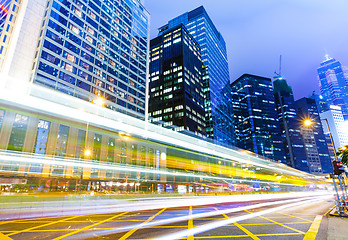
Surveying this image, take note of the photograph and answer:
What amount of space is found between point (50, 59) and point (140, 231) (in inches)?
2222

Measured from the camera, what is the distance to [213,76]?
439 feet

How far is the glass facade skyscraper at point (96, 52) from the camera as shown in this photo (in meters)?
51.2

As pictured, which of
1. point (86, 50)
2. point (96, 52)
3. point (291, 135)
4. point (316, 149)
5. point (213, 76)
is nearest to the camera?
point (86, 50)

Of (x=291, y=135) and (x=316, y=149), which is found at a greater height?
(x=291, y=135)

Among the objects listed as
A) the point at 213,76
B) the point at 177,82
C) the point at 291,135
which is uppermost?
the point at 213,76

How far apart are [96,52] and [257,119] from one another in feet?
463

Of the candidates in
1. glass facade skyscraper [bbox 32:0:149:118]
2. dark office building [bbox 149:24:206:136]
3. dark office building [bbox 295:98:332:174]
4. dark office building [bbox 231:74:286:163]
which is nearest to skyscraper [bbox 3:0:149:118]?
glass facade skyscraper [bbox 32:0:149:118]

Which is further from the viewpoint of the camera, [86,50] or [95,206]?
[86,50]

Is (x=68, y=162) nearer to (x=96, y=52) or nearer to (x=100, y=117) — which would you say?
(x=100, y=117)

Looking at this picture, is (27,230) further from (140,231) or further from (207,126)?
(207,126)

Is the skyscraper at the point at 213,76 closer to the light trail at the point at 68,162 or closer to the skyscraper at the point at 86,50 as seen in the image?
the skyscraper at the point at 86,50

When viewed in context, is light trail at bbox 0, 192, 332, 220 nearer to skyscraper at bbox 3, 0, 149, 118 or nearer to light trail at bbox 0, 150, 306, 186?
light trail at bbox 0, 150, 306, 186

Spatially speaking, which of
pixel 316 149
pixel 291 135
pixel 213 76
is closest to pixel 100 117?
pixel 213 76

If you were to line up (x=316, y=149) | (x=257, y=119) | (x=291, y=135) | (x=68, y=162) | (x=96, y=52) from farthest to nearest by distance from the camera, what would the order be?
1. (x=316, y=149)
2. (x=291, y=135)
3. (x=257, y=119)
4. (x=96, y=52)
5. (x=68, y=162)
